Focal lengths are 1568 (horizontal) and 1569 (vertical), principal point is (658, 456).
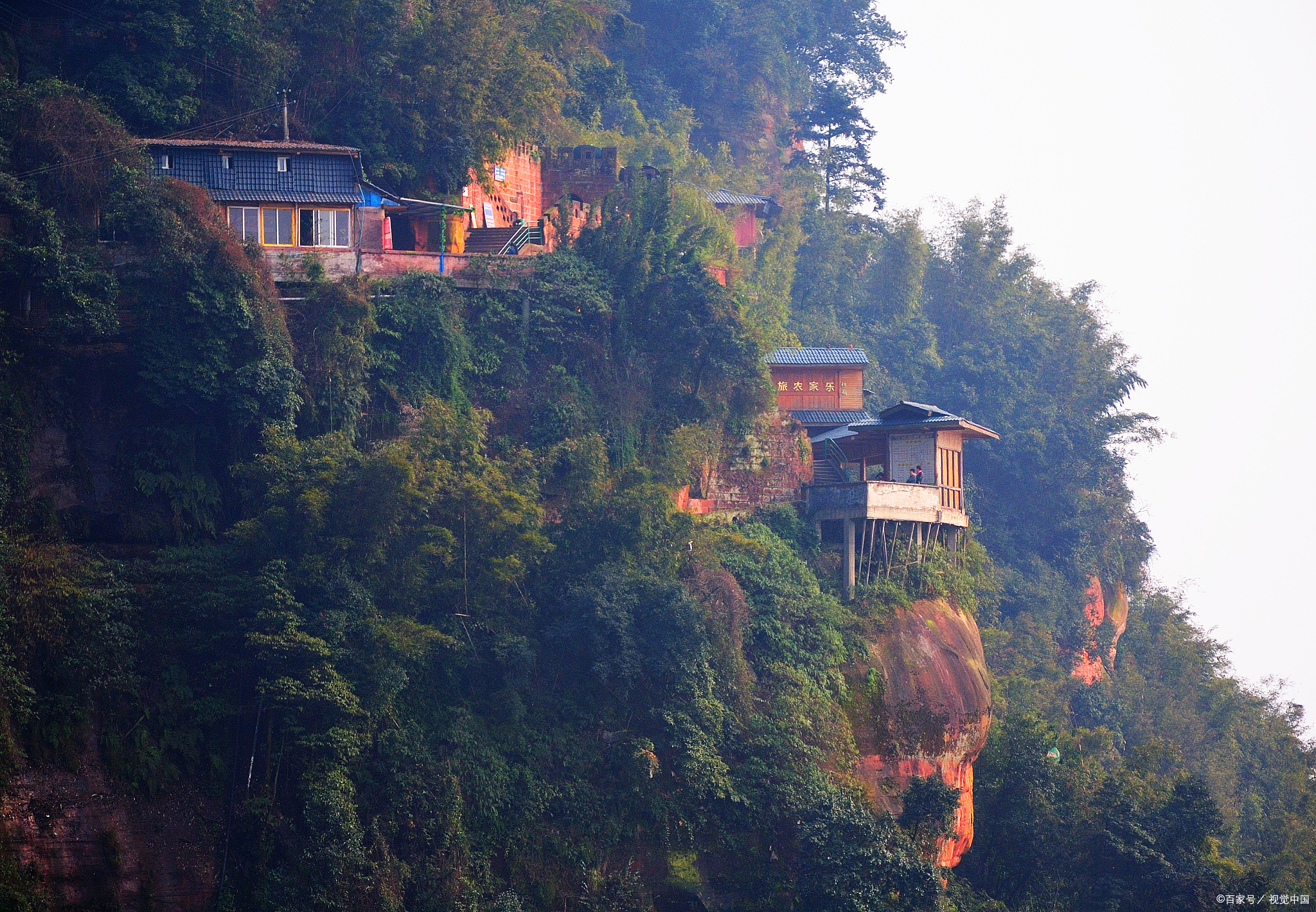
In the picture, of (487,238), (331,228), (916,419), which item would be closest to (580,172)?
(487,238)

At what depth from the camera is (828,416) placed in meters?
49.6

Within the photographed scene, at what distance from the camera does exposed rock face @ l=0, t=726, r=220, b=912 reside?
31.7 meters

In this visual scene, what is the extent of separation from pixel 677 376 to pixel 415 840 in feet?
50.1

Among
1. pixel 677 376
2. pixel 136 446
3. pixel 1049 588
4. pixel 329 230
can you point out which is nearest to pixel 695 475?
pixel 677 376

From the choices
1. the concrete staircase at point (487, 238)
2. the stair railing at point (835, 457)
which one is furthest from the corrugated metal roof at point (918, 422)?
the concrete staircase at point (487, 238)

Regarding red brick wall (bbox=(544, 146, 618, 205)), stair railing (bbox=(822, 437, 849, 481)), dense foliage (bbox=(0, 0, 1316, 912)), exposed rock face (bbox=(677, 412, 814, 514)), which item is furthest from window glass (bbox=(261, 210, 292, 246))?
stair railing (bbox=(822, 437, 849, 481))

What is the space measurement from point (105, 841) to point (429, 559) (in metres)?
9.27

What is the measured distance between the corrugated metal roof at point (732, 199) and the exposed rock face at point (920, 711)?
19929mm

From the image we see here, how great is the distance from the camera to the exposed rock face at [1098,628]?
60.6m

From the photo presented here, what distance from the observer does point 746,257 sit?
189ft

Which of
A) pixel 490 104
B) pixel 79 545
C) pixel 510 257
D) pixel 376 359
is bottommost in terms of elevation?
pixel 79 545

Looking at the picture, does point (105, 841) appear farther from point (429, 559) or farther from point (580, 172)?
point (580, 172)

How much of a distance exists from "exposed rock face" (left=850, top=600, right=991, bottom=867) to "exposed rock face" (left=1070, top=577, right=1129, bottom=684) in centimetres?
1685

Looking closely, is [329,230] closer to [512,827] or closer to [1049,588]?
[512,827]
